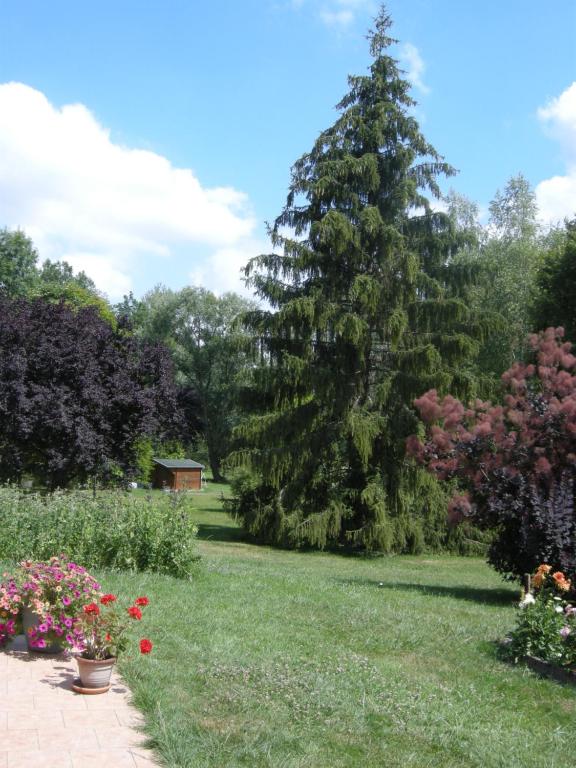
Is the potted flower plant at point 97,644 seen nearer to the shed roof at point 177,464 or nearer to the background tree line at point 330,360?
the background tree line at point 330,360

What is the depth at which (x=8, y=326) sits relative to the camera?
63.0ft

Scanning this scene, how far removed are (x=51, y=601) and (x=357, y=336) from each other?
536 inches

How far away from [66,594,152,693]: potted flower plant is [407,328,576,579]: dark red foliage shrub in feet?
19.7

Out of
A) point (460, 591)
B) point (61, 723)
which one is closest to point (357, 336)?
point (460, 591)

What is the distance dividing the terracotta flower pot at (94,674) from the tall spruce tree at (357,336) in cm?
1344

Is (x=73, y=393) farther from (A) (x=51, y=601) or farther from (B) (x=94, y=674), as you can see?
(B) (x=94, y=674)

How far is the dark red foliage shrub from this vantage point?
31.2 feet

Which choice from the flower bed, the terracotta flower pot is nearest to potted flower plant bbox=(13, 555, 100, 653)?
the terracotta flower pot

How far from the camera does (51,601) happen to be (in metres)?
5.79

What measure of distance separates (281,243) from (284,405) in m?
4.43

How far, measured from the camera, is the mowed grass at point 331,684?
4.23 m

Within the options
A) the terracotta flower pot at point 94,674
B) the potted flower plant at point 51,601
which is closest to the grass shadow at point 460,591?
the potted flower plant at point 51,601

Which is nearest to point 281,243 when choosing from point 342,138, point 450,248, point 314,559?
point 342,138

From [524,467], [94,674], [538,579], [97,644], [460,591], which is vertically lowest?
[460,591]
